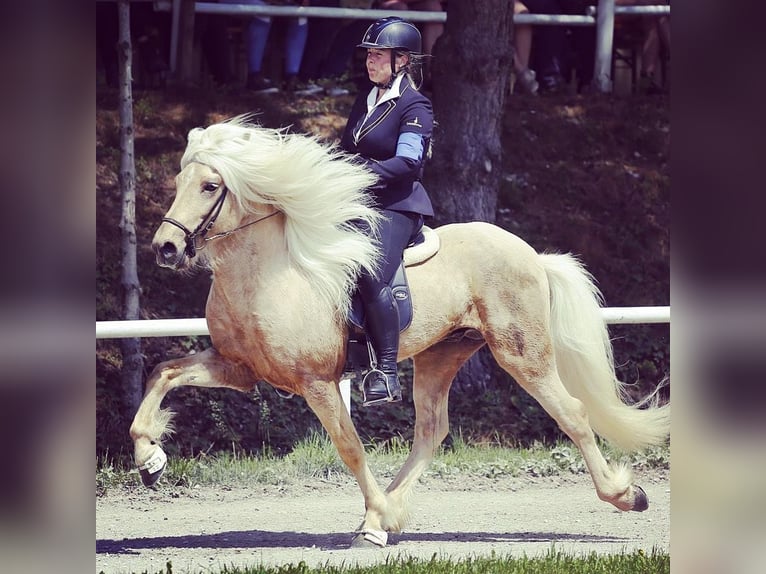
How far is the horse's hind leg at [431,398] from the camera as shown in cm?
582

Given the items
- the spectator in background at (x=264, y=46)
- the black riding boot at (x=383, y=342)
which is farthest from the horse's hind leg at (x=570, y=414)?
the spectator in background at (x=264, y=46)

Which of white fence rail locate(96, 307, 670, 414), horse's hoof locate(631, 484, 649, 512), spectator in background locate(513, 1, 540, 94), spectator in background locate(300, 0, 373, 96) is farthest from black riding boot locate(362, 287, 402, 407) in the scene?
spectator in background locate(513, 1, 540, 94)

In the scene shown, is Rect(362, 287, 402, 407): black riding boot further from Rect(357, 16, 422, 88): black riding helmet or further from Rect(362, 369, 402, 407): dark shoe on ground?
Rect(357, 16, 422, 88): black riding helmet

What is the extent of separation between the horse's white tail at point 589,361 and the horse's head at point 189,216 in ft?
5.89

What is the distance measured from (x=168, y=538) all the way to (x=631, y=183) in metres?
6.62

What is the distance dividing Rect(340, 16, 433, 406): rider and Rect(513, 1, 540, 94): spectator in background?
584 cm

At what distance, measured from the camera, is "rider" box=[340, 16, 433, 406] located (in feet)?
17.2

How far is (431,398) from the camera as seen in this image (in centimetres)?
591

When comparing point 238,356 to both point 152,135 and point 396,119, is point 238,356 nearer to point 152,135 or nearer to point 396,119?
point 396,119

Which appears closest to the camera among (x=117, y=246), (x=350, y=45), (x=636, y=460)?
(x=636, y=460)

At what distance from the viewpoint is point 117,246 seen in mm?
9156

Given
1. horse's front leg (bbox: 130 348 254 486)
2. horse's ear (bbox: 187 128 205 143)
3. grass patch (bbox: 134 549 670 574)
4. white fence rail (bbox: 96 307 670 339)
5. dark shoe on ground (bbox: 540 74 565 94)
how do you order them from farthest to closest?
1. dark shoe on ground (bbox: 540 74 565 94)
2. white fence rail (bbox: 96 307 670 339)
3. horse's ear (bbox: 187 128 205 143)
4. horse's front leg (bbox: 130 348 254 486)
5. grass patch (bbox: 134 549 670 574)

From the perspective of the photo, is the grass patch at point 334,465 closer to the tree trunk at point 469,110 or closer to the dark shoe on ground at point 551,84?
the tree trunk at point 469,110
